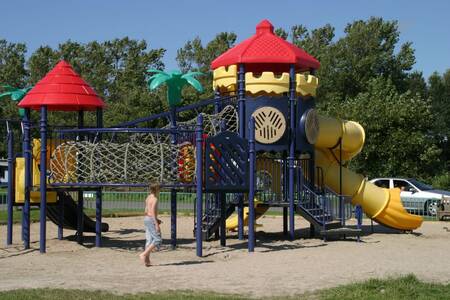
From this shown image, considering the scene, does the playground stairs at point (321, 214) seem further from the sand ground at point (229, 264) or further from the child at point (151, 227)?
the child at point (151, 227)

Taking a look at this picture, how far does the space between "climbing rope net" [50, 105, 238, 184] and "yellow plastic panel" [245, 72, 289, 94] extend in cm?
294

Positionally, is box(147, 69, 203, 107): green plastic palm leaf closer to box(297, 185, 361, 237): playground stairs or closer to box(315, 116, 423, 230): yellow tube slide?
box(297, 185, 361, 237): playground stairs

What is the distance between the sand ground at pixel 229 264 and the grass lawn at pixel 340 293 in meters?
0.49

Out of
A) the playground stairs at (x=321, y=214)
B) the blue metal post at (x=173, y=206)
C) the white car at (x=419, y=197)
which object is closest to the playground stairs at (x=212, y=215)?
the blue metal post at (x=173, y=206)

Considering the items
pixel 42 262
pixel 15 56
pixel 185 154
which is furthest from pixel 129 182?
pixel 15 56

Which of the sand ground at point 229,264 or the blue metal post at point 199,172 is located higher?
the blue metal post at point 199,172

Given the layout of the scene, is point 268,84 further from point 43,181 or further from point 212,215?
point 43,181

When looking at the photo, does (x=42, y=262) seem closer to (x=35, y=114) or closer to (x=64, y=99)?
(x=64, y=99)

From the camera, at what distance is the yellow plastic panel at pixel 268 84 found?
58.3ft

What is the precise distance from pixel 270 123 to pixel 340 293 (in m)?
8.72

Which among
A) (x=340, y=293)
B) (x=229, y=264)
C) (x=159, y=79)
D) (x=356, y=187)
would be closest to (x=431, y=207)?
(x=356, y=187)

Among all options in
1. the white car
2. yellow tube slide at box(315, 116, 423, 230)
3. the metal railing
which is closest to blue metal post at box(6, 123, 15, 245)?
yellow tube slide at box(315, 116, 423, 230)

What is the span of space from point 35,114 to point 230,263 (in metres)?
39.4

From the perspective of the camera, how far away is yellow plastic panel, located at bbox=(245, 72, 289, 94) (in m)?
17.8
